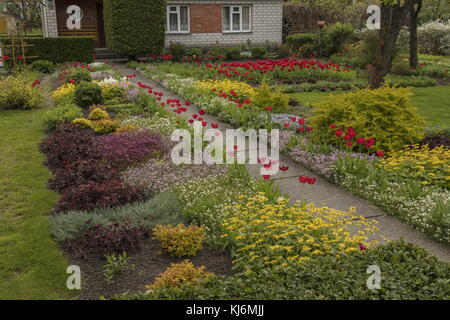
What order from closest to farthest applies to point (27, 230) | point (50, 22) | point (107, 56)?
point (27, 230)
point (50, 22)
point (107, 56)

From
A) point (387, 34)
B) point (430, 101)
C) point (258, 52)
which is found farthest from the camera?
point (258, 52)

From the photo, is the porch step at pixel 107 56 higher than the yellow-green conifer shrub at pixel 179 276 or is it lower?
higher

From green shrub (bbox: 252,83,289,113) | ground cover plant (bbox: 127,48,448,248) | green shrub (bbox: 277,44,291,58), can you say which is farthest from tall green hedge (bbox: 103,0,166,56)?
green shrub (bbox: 252,83,289,113)

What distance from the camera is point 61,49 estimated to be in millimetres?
19453

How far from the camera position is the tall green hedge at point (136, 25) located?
19.8m

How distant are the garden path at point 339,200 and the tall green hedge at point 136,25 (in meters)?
14.1

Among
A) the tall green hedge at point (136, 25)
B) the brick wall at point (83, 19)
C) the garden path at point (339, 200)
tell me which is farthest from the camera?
the brick wall at point (83, 19)

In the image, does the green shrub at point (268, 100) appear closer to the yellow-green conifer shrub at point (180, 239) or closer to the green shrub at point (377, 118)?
the green shrub at point (377, 118)

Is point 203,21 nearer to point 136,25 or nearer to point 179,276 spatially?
point 136,25

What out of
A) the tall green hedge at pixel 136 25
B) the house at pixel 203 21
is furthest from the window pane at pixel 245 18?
the tall green hedge at pixel 136 25

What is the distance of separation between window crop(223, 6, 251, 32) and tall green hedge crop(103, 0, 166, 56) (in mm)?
5434

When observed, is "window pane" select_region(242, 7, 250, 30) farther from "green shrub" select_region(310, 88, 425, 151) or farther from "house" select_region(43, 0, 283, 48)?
"green shrub" select_region(310, 88, 425, 151)

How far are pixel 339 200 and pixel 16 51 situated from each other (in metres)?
17.2

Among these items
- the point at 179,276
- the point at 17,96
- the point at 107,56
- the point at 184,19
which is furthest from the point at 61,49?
the point at 179,276
